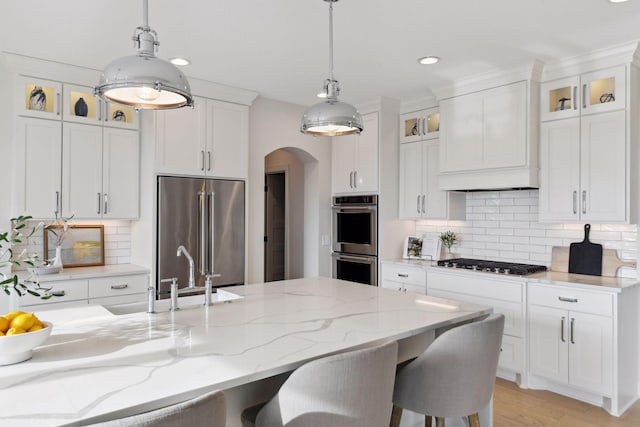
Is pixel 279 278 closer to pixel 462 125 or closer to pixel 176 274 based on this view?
pixel 176 274

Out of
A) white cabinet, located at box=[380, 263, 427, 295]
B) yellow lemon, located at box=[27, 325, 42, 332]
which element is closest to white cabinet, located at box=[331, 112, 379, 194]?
white cabinet, located at box=[380, 263, 427, 295]

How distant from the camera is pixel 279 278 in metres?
6.12

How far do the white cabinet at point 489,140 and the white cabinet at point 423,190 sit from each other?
9.0 inches

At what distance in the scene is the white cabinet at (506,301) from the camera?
3.51 metres

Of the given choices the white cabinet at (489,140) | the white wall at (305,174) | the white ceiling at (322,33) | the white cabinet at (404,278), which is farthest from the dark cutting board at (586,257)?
the white wall at (305,174)

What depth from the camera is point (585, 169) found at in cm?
340

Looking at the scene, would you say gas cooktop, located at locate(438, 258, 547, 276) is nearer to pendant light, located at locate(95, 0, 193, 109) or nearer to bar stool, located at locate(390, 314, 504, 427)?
bar stool, located at locate(390, 314, 504, 427)

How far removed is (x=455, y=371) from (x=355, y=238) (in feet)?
10.2

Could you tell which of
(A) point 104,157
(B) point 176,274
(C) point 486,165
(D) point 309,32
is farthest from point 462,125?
(A) point 104,157

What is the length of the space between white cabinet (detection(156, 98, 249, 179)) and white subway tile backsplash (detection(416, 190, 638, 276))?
2.27 metres

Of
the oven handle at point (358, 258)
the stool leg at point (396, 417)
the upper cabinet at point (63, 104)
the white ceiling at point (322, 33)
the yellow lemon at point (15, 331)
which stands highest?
the white ceiling at point (322, 33)

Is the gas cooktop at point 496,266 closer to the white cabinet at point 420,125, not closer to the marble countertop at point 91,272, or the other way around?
the white cabinet at point 420,125

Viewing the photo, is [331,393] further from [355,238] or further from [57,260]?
[355,238]

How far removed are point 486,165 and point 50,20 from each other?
3.43 metres
